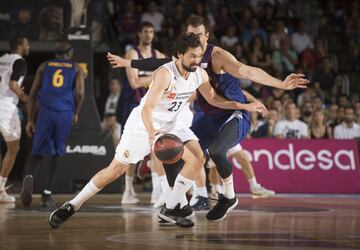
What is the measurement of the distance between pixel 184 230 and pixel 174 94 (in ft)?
4.06

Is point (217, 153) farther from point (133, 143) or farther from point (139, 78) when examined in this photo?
point (139, 78)

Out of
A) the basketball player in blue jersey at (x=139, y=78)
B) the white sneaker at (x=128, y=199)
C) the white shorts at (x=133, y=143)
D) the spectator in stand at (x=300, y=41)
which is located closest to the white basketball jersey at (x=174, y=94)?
the white shorts at (x=133, y=143)

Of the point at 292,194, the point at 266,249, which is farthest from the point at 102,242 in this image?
the point at 292,194

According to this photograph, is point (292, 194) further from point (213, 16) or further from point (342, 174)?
point (213, 16)

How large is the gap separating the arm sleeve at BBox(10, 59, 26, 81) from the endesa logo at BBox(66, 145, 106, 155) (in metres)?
2.25

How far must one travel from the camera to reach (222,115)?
29.0ft

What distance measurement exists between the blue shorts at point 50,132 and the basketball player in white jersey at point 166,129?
276 centimetres

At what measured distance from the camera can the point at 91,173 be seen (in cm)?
1321

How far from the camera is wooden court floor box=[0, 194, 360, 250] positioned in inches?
260

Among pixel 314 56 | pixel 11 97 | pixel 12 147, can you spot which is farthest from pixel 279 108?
pixel 12 147

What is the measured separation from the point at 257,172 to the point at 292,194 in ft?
2.14

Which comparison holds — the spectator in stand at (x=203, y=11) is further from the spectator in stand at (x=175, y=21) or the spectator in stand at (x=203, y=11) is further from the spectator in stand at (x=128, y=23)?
the spectator in stand at (x=128, y=23)

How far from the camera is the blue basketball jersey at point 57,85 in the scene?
10711 millimetres

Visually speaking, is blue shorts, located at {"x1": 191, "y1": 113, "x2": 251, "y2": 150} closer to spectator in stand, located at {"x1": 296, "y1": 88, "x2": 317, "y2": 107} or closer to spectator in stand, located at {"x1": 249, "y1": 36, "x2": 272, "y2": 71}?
spectator in stand, located at {"x1": 296, "y1": 88, "x2": 317, "y2": 107}
